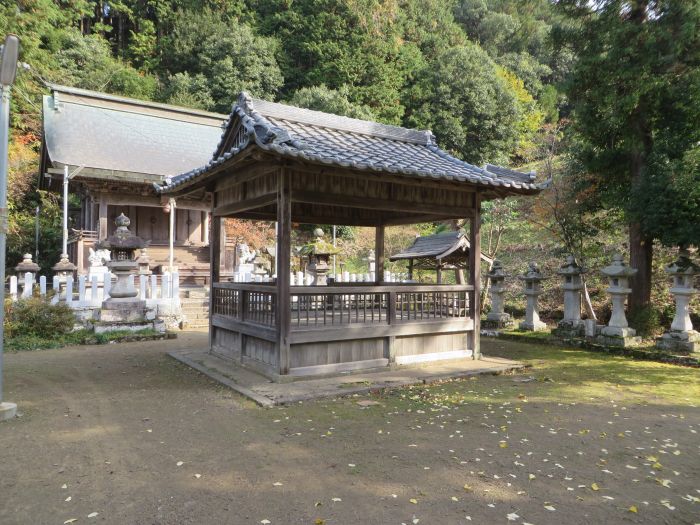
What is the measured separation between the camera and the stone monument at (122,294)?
11414mm

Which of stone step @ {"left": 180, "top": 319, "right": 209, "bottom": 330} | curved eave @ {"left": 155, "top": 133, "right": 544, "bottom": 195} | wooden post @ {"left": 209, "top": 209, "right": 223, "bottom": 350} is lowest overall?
stone step @ {"left": 180, "top": 319, "right": 209, "bottom": 330}

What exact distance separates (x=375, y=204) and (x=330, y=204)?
770mm

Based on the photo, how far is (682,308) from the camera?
369 inches

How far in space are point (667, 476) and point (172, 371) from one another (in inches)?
272

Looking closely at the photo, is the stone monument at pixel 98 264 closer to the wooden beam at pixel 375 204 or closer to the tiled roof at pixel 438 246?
the wooden beam at pixel 375 204

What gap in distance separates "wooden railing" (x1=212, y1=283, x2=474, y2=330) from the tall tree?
4442mm

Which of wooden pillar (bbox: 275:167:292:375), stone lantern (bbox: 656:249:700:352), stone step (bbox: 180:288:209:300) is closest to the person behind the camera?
wooden pillar (bbox: 275:167:292:375)

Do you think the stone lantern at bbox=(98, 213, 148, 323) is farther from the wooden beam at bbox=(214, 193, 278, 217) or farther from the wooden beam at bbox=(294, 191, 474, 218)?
the wooden beam at bbox=(294, 191, 474, 218)

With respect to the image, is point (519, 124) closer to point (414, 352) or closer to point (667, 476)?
point (414, 352)

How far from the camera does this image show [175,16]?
34.7m

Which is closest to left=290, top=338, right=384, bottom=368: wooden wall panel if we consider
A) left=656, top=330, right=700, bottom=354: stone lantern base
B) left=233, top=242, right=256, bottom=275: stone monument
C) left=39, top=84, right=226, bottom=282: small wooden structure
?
left=656, top=330, right=700, bottom=354: stone lantern base

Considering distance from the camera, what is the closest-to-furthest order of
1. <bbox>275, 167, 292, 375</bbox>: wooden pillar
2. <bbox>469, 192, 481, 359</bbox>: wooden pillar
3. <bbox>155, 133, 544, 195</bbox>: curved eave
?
<bbox>155, 133, 544, 195</bbox>: curved eave, <bbox>275, 167, 292, 375</bbox>: wooden pillar, <bbox>469, 192, 481, 359</bbox>: wooden pillar

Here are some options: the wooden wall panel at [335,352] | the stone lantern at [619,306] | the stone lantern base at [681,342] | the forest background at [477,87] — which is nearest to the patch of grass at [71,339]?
the wooden wall panel at [335,352]

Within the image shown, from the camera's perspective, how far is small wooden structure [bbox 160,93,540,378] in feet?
22.1
